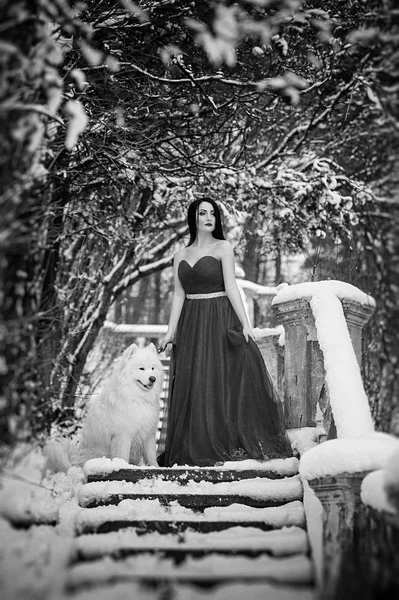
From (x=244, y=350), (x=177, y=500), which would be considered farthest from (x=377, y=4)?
(x=177, y=500)

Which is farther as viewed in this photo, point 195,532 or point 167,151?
point 167,151

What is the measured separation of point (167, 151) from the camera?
653 centimetres

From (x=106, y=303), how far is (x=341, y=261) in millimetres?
3619

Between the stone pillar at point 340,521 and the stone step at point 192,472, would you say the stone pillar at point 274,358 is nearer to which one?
the stone step at point 192,472

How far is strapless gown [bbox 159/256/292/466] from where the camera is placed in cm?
509

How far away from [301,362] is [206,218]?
144 centimetres

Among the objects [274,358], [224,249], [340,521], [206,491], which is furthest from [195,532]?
[274,358]

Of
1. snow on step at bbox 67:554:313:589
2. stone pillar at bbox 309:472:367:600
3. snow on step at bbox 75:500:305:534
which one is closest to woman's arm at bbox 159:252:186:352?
snow on step at bbox 75:500:305:534

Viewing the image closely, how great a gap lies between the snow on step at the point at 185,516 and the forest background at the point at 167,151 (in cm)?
57

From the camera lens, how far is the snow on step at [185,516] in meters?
3.87

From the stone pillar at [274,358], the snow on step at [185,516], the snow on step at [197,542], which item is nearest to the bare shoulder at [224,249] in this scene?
the stone pillar at [274,358]

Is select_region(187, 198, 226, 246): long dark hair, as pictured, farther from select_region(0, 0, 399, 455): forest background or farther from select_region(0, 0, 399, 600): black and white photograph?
select_region(0, 0, 399, 455): forest background

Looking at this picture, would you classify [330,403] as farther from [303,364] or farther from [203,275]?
[203,275]

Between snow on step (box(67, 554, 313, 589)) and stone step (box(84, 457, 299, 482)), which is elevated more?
stone step (box(84, 457, 299, 482))
